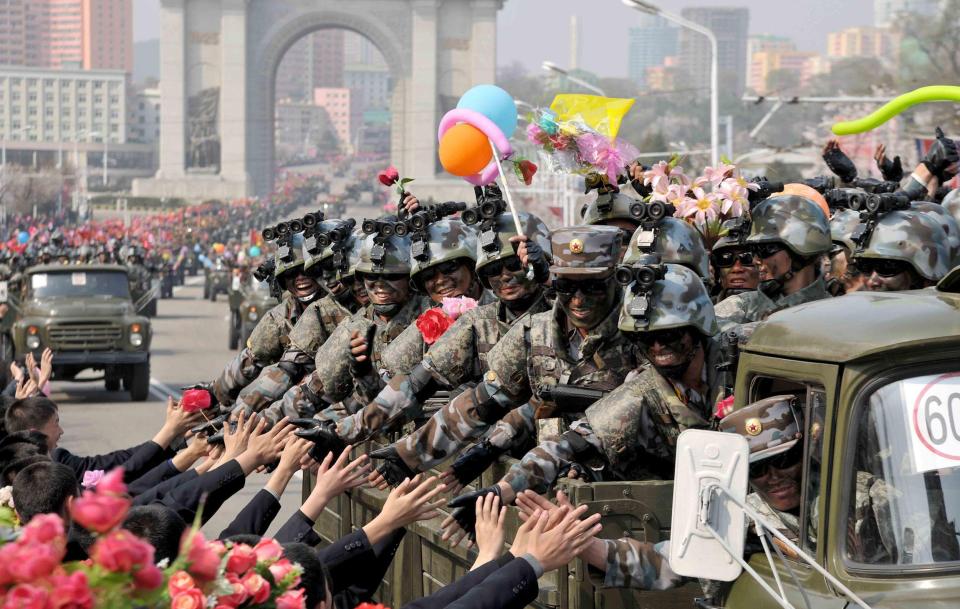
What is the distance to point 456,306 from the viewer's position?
28.5ft

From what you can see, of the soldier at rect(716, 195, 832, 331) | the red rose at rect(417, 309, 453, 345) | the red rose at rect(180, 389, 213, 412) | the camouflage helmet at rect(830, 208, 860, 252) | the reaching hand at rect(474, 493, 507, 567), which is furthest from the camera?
the camouflage helmet at rect(830, 208, 860, 252)

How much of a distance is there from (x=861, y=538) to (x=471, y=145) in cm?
550

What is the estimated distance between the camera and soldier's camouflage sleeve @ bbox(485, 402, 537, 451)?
23.9 feet

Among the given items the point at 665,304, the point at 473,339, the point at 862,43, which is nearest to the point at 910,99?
the point at 665,304

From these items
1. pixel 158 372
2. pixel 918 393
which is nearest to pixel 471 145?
pixel 918 393

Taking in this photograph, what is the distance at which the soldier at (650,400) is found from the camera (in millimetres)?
6246

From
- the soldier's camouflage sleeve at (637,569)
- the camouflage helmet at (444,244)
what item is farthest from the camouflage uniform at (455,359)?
the soldier's camouflage sleeve at (637,569)

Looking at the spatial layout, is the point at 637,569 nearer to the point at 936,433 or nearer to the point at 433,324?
the point at 936,433

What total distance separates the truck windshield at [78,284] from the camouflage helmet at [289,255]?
13.4 metres

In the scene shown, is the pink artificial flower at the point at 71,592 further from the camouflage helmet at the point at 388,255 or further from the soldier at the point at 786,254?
the camouflage helmet at the point at 388,255

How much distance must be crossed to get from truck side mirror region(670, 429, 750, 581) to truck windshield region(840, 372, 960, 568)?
34 cm

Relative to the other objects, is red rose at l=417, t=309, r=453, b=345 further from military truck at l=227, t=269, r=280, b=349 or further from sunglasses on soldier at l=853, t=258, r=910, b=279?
military truck at l=227, t=269, r=280, b=349

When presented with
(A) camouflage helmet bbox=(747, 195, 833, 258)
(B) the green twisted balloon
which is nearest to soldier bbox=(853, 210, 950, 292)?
(A) camouflage helmet bbox=(747, 195, 833, 258)

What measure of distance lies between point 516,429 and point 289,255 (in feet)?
14.6
